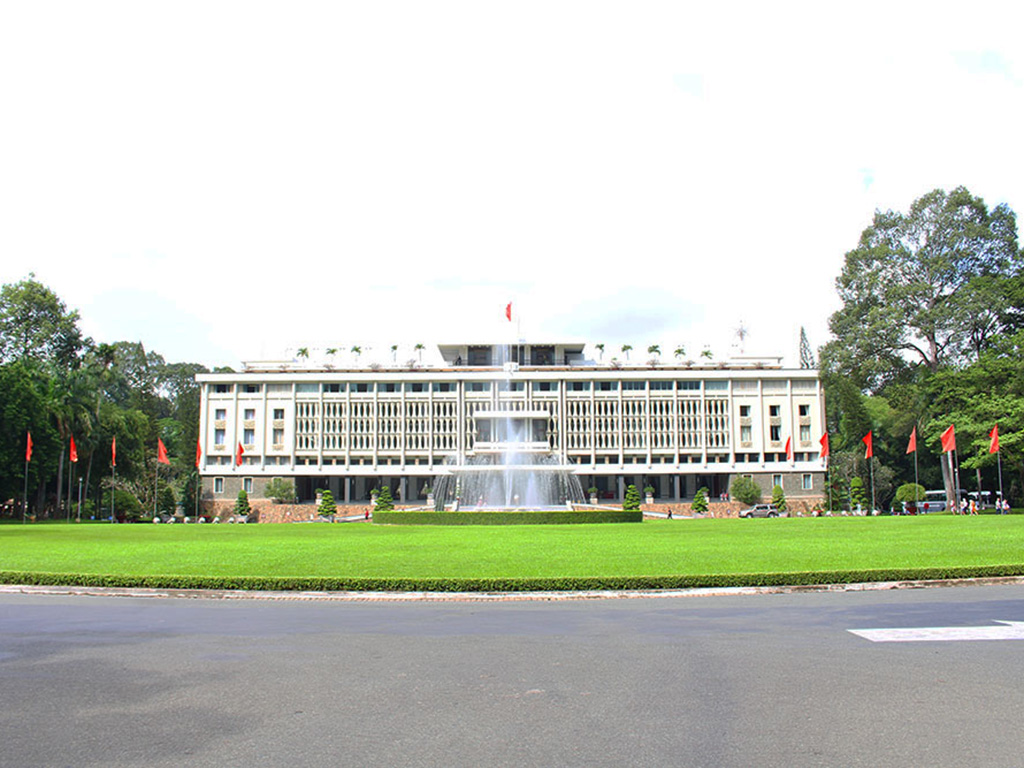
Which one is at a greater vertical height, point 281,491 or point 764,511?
point 281,491

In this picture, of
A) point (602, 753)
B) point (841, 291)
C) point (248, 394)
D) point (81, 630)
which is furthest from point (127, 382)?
point (602, 753)

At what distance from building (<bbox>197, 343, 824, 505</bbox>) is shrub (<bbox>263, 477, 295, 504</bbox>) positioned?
12.8ft

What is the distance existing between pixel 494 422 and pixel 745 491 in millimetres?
28640

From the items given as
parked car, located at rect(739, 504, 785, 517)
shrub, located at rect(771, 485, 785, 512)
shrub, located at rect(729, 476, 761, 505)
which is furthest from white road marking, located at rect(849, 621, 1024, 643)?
shrub, located at rect(729, 476, 761, 505)

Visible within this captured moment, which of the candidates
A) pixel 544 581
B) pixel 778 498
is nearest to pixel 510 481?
pixel 778 498

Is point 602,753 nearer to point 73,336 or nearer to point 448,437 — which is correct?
point 73,336

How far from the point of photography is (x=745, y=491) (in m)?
91.9

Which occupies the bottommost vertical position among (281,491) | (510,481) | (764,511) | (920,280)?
(764,511)

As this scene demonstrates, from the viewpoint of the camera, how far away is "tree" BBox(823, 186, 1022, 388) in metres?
59.5

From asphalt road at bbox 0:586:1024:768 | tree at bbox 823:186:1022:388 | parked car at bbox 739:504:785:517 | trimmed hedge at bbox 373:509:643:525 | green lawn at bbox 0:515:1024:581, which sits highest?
tree at bbox 823:186:1022:388

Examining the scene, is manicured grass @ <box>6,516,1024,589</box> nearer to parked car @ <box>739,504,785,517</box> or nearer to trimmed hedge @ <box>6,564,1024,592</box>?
trimmed hedge @ <box>6,564,1024,592</box>

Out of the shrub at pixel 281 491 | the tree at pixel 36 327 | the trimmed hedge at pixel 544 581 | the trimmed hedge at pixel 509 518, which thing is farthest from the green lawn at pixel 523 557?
the shrub at pixel 281 491

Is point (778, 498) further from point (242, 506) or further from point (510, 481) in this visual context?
point (242, 506)

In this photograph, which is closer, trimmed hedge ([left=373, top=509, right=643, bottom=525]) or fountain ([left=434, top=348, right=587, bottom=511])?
trimmed hedge ([left=373, top=509, right=643, bottom=525])
